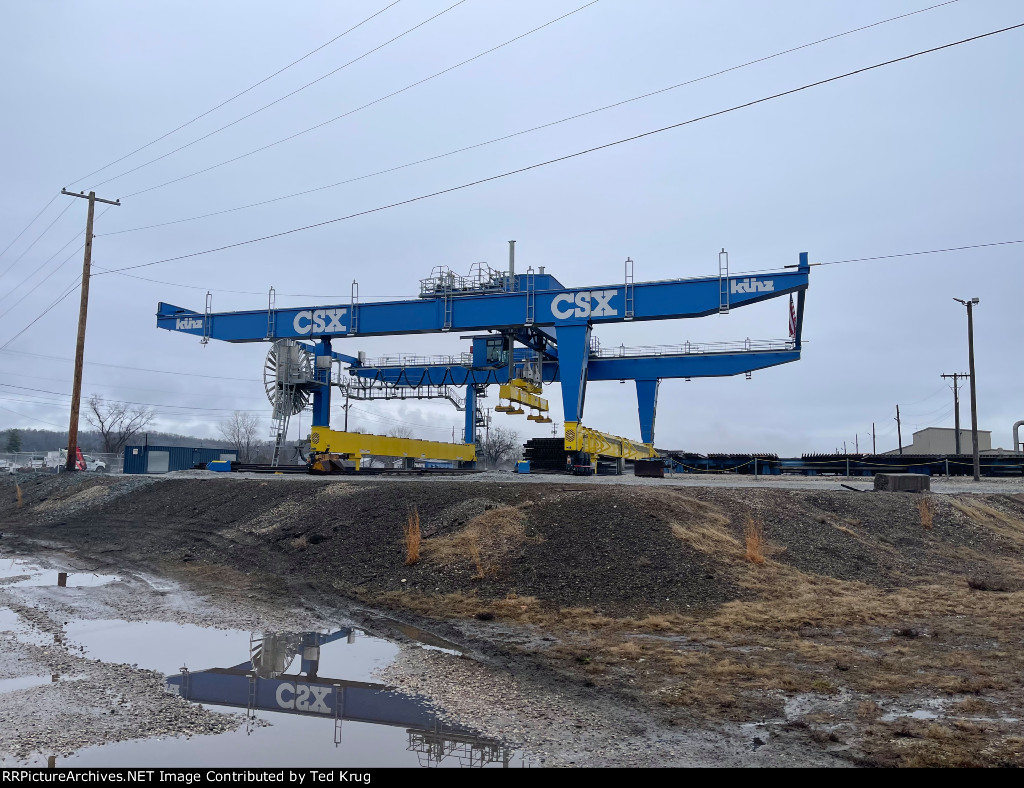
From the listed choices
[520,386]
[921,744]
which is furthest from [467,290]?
[921,744]

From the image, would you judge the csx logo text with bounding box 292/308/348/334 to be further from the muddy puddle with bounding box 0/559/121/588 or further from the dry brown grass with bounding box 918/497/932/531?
the dry brown grass with bounding box 918/497/932/531

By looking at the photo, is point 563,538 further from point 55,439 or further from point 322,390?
point 55,439

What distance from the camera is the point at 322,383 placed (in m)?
32.0

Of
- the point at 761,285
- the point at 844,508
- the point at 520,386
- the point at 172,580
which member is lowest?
the point at 172,580

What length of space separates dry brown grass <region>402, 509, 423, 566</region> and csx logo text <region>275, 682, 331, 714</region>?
214 inches

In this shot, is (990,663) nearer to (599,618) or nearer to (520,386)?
(599,618)

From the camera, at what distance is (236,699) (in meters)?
5.81

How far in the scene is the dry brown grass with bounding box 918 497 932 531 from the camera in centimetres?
1463

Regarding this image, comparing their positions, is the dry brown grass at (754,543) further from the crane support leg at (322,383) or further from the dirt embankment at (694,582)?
the crane support leg at (322,383)

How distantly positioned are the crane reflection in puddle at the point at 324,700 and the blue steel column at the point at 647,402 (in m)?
32.5

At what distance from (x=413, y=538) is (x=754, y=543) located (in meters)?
5.51

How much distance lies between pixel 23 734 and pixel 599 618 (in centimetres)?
614

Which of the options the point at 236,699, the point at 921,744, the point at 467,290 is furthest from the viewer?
the point at 467,290

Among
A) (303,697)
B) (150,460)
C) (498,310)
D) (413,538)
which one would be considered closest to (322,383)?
(498,310)
